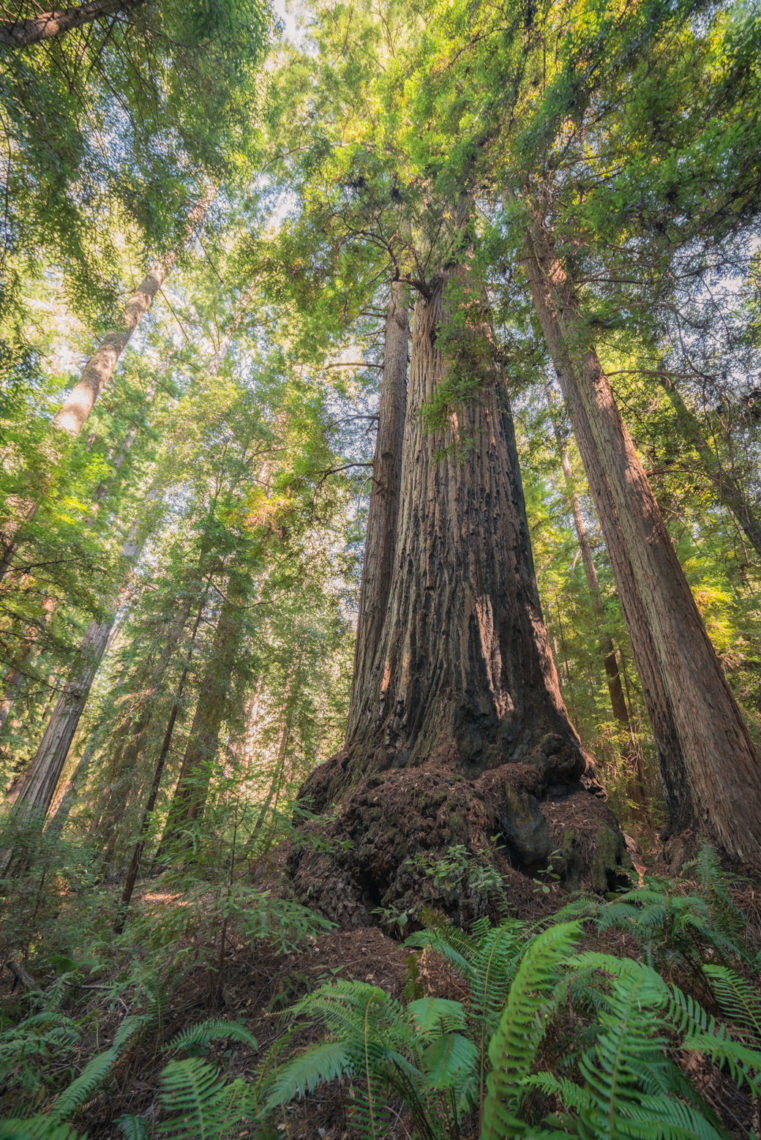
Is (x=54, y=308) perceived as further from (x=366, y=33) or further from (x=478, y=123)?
(x=478, y=123)

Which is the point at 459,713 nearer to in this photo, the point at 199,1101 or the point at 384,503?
the point at 199,1101

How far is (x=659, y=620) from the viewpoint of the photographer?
4.39 metres

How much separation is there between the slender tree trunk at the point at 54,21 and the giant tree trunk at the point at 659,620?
526 cm

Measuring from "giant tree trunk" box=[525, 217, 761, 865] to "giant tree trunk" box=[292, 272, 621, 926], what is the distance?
0.94 m

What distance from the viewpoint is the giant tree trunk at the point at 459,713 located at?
2.96 m

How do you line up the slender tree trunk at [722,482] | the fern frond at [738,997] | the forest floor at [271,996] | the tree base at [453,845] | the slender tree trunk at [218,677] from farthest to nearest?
the slender tree trunk at [218,677] < the slender tree trunk at [722,482] < the tree base at [453,845] < the forest floor at [271,996] < the fern frond at [738,997]

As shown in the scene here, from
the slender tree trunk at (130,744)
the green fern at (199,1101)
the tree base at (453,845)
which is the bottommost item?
the green fern at (199,1101)

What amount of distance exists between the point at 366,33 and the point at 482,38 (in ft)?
23.7

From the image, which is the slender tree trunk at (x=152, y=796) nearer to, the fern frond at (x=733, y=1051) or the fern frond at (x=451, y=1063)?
the fern frond at (x=451, y=1063)

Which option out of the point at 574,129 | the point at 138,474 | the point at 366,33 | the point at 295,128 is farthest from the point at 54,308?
the point at 574,129

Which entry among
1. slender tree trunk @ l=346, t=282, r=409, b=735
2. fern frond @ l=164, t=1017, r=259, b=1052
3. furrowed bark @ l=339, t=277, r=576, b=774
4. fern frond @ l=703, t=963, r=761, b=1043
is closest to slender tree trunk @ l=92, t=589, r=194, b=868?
slender tree trunk @ l=346, t=282, r=409, b=735

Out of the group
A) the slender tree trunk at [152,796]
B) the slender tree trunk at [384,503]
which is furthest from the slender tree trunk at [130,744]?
the slender tree trunk at [384,503]

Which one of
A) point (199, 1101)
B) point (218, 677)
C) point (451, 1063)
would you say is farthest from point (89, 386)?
point (451, 1063)

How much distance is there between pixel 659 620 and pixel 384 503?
4224 millimetres
